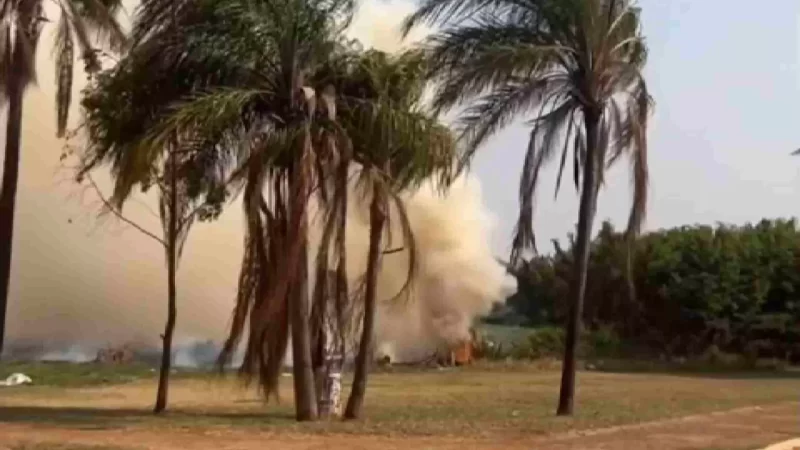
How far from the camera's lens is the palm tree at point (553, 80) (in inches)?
864

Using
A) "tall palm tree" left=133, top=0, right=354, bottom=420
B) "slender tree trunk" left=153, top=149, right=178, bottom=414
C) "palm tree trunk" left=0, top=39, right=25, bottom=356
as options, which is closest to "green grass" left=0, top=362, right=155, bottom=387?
"palm tree trunk" left=0, top=39, right=25, bottom=356

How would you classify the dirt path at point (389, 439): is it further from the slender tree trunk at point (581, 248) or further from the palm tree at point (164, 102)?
the palm tree at point (164, 102)

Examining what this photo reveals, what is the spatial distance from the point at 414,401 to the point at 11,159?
9219 millimetres

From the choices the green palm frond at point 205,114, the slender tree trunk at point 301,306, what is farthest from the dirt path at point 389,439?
the green palm frond at point 205,114

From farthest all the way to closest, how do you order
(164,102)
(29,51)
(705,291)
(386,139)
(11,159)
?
1. (705,291)
2. (11,159)
3. (29,51)
4. (164,102)
5. (386,139)

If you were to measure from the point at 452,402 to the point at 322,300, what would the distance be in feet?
23.1

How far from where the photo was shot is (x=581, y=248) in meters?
23.3

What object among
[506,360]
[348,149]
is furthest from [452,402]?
[506,360]

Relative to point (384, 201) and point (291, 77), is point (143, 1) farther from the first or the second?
point (384, 201)

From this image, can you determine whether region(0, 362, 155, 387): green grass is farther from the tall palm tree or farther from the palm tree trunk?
the tall palm tree

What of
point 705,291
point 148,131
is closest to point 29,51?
point 148,131

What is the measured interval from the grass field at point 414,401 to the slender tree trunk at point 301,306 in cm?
48

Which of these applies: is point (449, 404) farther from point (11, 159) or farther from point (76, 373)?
point (76, 373)

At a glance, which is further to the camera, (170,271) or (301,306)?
(170,271)
